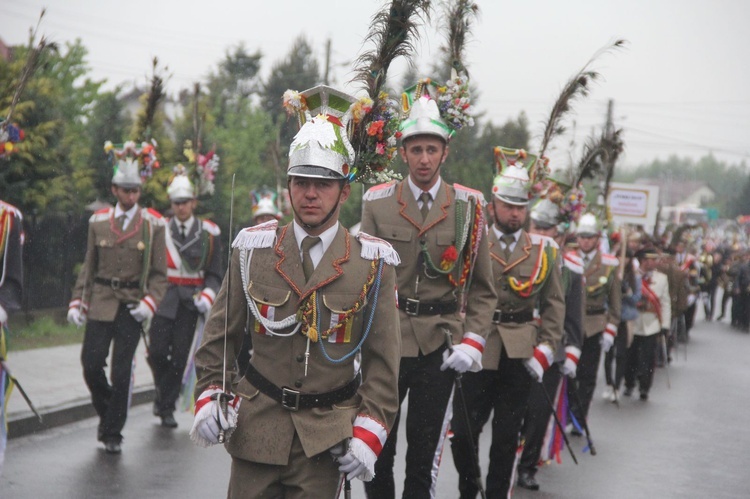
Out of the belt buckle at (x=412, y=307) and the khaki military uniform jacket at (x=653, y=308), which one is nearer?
the belt buckle at (x=412, y=307)

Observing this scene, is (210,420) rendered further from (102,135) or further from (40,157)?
(102,135)

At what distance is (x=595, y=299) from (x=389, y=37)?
24.6ft

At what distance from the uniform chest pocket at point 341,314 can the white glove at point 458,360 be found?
1729 mm

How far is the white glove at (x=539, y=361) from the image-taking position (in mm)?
7508

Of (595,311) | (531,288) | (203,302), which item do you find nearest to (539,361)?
(531,288)

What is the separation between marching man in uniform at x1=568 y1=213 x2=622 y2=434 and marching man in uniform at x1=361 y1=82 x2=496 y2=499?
5.47 metres

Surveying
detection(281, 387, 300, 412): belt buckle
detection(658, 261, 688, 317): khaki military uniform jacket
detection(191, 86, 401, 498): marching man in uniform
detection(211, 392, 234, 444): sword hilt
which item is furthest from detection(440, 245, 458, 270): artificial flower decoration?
A: detection(658, 261, 688, 317): khaki military uniform jacket

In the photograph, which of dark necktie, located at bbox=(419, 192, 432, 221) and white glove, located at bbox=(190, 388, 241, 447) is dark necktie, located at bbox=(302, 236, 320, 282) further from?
dark necktie, located at bbox=(419, 192, 432, 221)

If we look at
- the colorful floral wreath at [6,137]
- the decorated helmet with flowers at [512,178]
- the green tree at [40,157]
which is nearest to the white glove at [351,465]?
the decorated helmet with flowers at [512,178]

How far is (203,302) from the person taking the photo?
411 inches

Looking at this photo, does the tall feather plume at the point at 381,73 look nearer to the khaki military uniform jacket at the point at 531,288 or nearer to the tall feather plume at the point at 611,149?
the khaki military uniform jacket at the point at 531,288

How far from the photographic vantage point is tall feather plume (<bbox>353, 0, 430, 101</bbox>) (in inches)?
204

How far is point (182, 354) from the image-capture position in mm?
10375

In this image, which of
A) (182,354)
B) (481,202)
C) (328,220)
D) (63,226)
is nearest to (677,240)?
(63,226)
